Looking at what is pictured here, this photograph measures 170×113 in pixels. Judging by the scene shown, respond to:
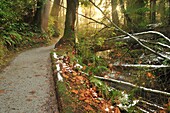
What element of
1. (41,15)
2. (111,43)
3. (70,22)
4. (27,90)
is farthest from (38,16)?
(27,90)

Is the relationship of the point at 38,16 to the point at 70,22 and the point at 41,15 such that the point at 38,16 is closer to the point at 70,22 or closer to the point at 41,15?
the point at 41,15

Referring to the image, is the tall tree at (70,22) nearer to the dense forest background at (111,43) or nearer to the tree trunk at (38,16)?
the dense forest background at (111,43)

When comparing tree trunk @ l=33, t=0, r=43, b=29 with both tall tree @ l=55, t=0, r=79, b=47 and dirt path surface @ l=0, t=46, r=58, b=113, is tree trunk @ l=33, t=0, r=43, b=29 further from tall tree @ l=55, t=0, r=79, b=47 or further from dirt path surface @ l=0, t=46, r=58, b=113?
dirt path surface @ l=0, t=46, r=58, b=113

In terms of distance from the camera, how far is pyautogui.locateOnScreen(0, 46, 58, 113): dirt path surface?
444 centimetres

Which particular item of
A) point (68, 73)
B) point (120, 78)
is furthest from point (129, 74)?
point (68, 73)

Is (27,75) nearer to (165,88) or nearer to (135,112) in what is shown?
(135,112)

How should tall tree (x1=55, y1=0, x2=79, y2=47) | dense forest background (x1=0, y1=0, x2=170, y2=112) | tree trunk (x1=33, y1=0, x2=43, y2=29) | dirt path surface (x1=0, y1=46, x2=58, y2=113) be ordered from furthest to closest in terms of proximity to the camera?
tree trunk (x1=33, y1=0, x2=43, y2=29) < tall tree (x1=55, y1=0, x2=79, y2=47) < dense forest background (x1=0, y1=0, x2=170, y2=112) < dirt path surface (x1=0, y1=46, x2=58, y2=113)

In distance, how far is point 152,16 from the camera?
14867 millimetres

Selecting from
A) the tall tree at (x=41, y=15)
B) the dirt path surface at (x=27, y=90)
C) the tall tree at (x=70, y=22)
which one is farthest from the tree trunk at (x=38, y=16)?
the dirt path surface at (x=27, y=90)

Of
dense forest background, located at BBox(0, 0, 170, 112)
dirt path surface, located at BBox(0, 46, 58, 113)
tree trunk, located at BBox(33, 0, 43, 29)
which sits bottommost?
dirt path surface, located at BBox(0, 46, 58, 113)

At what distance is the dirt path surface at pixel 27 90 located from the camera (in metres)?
4.44

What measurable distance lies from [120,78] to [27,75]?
3.45 meters

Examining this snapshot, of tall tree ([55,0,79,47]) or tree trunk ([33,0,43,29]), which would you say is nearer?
tall tree ([55,0,79,47])

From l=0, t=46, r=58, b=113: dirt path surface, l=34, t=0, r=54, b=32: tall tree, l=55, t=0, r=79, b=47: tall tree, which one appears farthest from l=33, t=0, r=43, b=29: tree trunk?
l=0, t=46, r=58, b=113: dirt path surface
